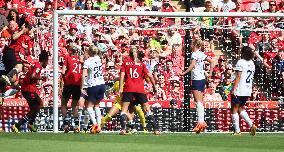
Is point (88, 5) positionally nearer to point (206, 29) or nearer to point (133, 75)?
point (206, 29)

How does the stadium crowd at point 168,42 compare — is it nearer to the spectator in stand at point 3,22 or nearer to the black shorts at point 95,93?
the spectator in stand at point 3,22

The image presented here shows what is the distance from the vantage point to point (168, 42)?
2833 centimetres

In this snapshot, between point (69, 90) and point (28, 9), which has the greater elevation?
point (28, 9)

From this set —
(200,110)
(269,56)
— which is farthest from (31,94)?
(269,56)

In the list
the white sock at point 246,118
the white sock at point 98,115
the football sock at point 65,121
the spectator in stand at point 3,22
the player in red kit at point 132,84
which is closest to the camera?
the player in red kit at point 132,84

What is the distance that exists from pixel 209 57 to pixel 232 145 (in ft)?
29.2

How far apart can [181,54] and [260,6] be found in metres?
6.09

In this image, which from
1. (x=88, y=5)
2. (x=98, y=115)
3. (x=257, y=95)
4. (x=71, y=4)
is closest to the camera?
(x=98, y=115)

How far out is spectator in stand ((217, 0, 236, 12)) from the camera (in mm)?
32903

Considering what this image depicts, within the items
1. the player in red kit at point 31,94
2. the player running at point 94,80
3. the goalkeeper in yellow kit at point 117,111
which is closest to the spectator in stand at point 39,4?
the player in red kit at point 31,94

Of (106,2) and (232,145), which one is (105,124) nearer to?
(106,2)

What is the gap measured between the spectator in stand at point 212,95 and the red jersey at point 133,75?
4111mm

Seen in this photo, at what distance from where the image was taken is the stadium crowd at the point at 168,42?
89.6 ft

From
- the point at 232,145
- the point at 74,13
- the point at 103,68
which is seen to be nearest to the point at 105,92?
the point at 103,68
